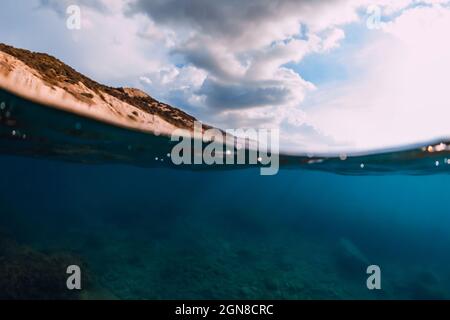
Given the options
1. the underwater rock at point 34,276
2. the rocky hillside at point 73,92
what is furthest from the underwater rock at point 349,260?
the underwater rock at point 34,276

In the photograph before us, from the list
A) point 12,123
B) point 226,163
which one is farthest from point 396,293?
point 12,123

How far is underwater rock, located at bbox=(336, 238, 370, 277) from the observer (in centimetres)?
2375

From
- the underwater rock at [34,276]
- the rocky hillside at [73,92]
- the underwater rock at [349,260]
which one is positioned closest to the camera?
the rocky hillside at [73,92]

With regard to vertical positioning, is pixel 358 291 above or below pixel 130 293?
below

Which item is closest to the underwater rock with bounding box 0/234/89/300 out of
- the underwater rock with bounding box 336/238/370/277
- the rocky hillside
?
the rocky hillside

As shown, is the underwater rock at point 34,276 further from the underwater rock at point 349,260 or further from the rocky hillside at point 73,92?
the underwater rock at point 349,260

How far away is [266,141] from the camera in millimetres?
19531

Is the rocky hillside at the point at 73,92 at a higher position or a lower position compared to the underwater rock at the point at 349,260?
higher

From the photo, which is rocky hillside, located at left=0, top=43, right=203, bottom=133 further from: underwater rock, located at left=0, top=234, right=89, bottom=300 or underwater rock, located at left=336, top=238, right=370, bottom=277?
underwater rock, located at left=336, top=238, right=370, bottom=277

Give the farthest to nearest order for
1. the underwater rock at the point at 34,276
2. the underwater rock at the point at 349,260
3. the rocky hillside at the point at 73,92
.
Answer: the underwater rock at the point at 349,260, the underwater rock at the point at 34,276, the rocky hillside at the point at 73,92

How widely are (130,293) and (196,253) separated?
235 inches

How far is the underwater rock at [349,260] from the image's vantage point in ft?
77.9

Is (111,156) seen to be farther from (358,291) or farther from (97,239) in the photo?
(358,291)
